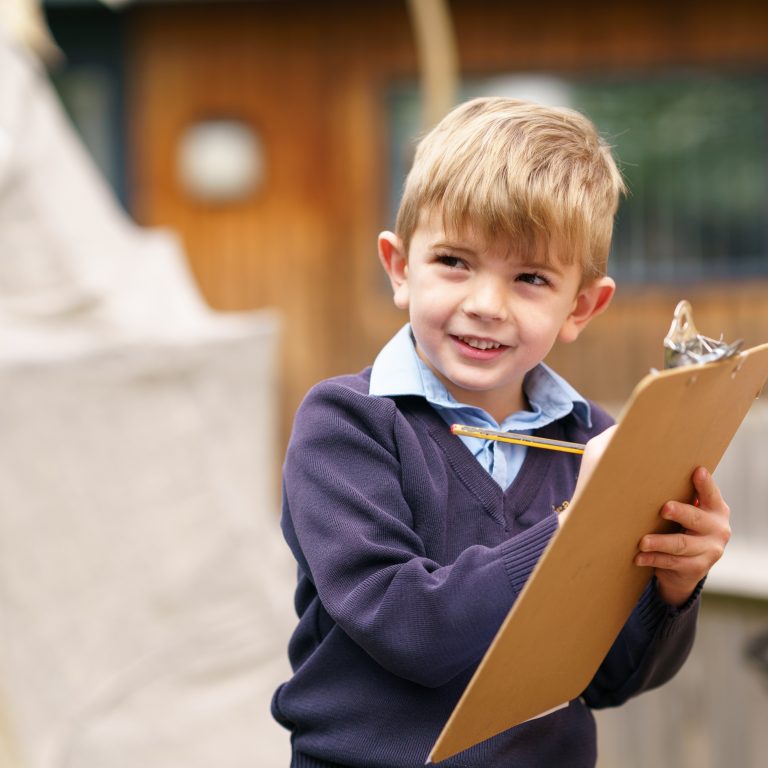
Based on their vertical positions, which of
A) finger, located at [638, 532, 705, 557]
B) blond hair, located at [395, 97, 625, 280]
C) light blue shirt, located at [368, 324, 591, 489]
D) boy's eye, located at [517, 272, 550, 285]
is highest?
blond hair, located at [395, 97, 625, 280]

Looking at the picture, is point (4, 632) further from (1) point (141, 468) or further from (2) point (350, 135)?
(2) point (350, 135)

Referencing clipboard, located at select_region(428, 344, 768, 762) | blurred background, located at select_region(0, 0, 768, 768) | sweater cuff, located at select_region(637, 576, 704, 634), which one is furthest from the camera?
blurred background, located at select_region(0, 0, 768, 768)

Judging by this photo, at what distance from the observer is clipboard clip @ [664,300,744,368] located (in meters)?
1.04

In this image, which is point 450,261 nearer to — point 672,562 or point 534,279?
point 534,279

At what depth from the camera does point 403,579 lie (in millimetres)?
1088

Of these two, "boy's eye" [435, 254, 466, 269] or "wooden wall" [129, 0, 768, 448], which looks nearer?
"boy's eye" [435, 254, 466, 269]

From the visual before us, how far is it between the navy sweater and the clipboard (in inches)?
2.1

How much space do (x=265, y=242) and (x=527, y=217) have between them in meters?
5.52

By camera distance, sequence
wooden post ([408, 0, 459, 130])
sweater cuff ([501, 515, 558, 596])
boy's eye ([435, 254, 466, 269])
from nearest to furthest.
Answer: sweater cuff ([501, 515, 558, 596]), boy's eye ([435, 254, 466, 269]), wooden post ([408, 0, 459, 130])

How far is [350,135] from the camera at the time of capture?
21.5 feet

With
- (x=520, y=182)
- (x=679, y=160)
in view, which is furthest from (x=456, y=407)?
(x=679, y=160)

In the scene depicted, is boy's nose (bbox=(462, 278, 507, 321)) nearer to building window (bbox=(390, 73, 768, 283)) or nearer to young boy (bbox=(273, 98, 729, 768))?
young boy (bbox=(273, 98, 729, 768))

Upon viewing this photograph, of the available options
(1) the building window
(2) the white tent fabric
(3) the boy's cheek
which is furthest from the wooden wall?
(3) the boy's cheek

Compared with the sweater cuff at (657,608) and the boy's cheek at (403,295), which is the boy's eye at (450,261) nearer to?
the boy's cheek at (403,295)
